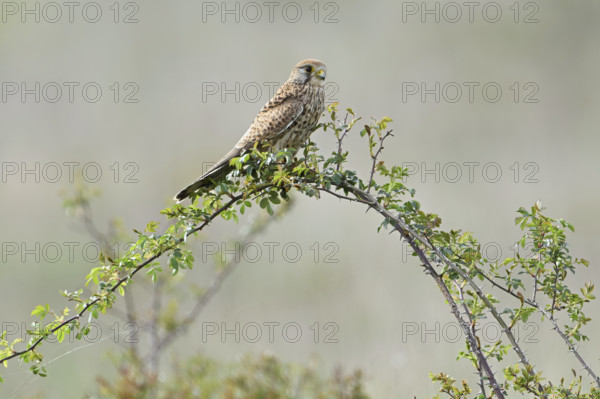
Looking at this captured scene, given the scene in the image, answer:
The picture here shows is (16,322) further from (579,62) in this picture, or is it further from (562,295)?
(579,62)

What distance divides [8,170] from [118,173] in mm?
1610

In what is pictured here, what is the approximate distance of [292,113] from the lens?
3643 millimetres

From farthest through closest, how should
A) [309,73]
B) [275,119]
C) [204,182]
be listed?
1. [309,73]
2. [275,119]
3. [204,182]

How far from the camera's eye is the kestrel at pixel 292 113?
3592 millimetres

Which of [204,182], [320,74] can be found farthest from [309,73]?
[204,182]

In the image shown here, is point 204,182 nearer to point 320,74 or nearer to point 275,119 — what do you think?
point 275,119

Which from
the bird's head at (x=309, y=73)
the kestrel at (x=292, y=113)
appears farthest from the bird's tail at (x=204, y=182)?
the bird's head at (x=309, y=73)

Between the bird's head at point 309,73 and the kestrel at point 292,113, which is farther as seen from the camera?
the bird's head at point 309,73

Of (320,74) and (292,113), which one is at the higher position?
(320,74)

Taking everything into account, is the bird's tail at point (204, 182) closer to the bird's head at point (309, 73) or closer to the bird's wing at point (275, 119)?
the bird's wing at point (275, 119)

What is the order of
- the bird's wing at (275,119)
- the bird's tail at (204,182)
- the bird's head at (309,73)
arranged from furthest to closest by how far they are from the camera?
1. the bird's head at (309,73)
2. the bird's wing at (275,119)
3. the bird's tail at (204,182)

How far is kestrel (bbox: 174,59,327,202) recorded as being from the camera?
359 cm

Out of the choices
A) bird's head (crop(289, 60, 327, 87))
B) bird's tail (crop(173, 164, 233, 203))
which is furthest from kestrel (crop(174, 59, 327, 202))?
bird's tail (crop(173, 164, 233, 203))

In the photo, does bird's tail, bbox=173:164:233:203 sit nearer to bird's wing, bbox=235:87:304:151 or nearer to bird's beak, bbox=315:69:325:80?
bird's wing, bbox=235:87:304:151
